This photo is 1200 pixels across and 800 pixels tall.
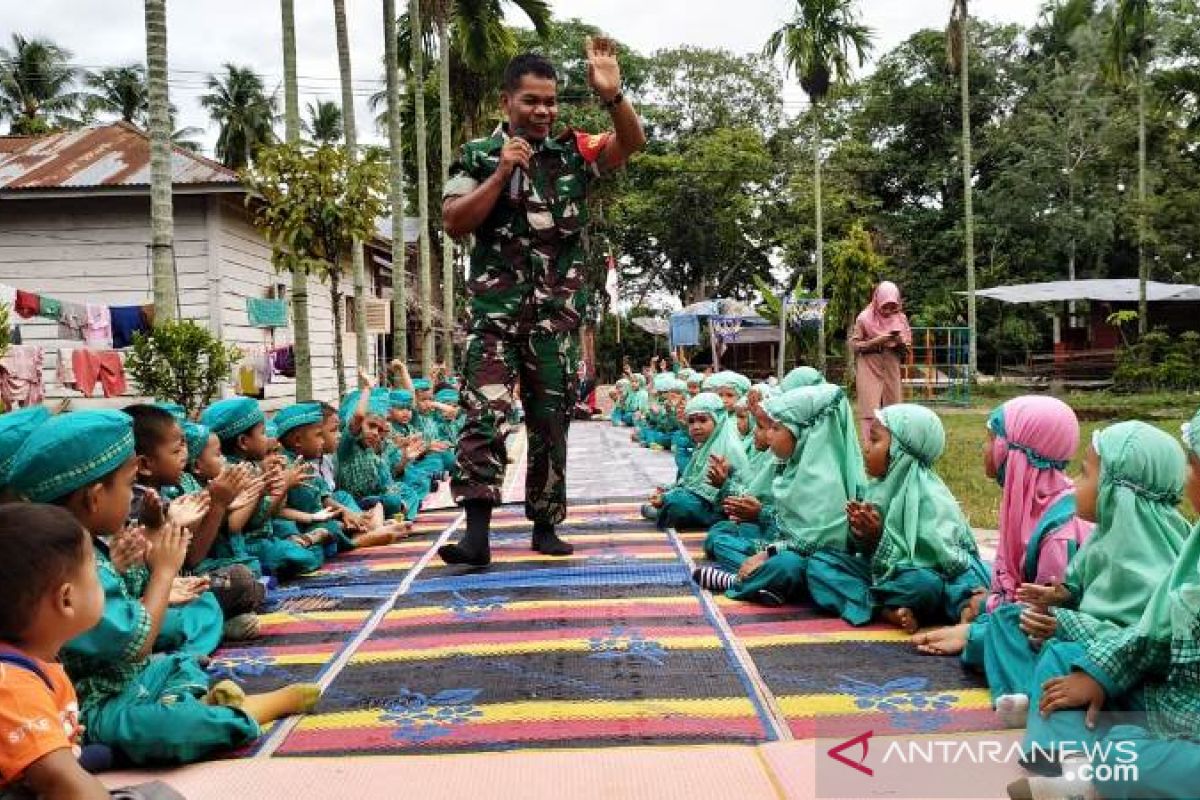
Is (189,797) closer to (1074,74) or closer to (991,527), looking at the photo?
(991,527)

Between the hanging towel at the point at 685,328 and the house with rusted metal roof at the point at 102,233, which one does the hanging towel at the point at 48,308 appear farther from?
the hanging towel at the point at 685,328

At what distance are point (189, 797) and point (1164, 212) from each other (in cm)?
2400

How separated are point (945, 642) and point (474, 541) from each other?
6.77ft

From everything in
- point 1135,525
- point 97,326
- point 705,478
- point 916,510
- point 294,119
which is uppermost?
point 294,119

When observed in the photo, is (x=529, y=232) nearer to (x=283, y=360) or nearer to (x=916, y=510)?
(x=916, y=510)

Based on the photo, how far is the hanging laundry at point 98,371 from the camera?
1040 centimetres

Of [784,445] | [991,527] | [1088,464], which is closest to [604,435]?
[991,527]

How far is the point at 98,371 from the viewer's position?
10578mm

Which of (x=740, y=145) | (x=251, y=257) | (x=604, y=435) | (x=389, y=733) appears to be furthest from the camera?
(x=740, y=145)

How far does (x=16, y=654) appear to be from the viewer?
1830mm

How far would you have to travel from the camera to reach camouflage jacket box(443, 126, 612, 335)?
4324 mm

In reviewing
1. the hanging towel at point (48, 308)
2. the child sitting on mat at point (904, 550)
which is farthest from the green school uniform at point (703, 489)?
the hanging towel at point (48, 308)

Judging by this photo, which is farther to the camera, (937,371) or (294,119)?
(937,371)

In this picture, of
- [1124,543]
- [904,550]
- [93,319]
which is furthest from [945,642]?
[93,319]
